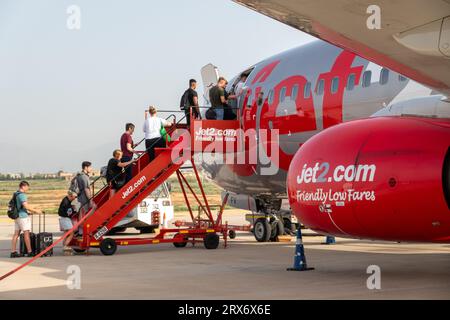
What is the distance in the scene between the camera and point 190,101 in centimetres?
1947

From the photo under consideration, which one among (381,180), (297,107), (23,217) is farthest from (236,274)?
(23,217)

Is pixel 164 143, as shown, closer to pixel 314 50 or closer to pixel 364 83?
pixel 314 50

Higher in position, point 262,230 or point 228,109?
point 228,109

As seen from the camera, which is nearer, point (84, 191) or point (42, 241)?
point (42, 241)

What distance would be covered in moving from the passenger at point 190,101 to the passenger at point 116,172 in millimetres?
1843

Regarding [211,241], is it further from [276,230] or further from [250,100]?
[250,100]

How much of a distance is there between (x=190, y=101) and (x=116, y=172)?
246 cm

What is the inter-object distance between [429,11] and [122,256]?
11.1 meters

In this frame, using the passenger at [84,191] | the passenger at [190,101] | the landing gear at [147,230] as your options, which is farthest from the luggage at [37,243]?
the landing gear at [147,230]

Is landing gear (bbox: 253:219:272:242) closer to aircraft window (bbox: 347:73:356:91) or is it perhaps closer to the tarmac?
the tarmac

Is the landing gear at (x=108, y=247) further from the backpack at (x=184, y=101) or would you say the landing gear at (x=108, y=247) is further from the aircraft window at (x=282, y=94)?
the aircraft window at (x=282, y=94)

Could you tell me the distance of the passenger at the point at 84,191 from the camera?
18625 mm

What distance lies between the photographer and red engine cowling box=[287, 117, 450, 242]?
10117 mm
